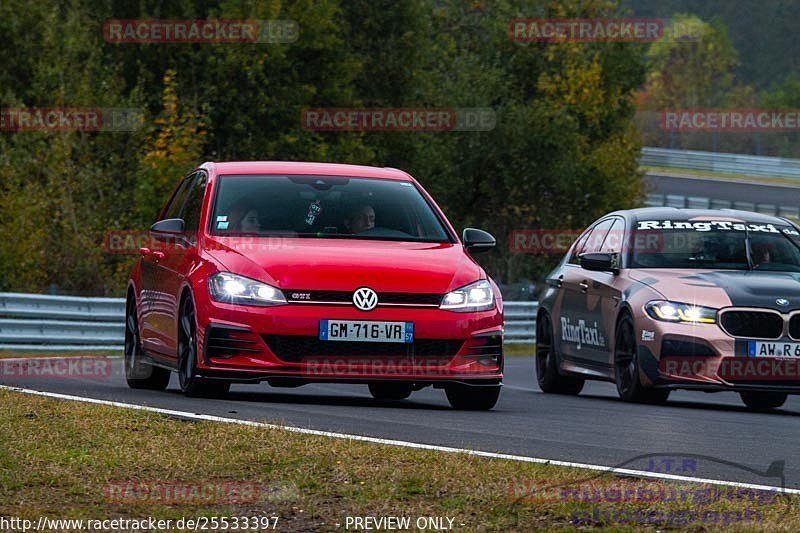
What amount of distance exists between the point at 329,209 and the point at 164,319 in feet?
4.93

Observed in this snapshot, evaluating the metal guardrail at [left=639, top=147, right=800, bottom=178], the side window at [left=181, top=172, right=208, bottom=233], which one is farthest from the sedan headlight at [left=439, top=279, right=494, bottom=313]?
the metal guardrail at [left=639, top=147, right=800, bottom=178]

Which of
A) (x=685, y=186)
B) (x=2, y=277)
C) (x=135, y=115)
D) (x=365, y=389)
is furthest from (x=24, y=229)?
(x=685, y=186)

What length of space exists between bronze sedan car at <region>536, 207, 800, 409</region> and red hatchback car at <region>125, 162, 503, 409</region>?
6.48 feet

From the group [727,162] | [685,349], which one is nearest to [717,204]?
[727,162]

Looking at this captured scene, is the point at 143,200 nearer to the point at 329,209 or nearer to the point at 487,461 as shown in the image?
the point at 329,209

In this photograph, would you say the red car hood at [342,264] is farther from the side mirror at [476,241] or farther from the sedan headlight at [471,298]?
the side mirror at [476,241]

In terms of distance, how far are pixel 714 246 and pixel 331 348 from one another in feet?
14.7

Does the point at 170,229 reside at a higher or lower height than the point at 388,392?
higher

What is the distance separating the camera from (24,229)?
28.9 metres

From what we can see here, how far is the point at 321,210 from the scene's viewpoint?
12.1 meters

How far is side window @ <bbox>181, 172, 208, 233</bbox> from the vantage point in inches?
485

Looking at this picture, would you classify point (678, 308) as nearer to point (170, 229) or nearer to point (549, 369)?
point (549, 369)

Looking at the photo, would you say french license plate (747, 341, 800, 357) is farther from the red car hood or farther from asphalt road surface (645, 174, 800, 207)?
asphalt road surface (645, 174, 800, 207)

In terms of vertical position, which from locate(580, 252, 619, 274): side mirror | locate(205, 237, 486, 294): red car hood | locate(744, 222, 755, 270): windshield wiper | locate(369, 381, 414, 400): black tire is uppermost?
locate(205, 237, 486, 294): red car hood
